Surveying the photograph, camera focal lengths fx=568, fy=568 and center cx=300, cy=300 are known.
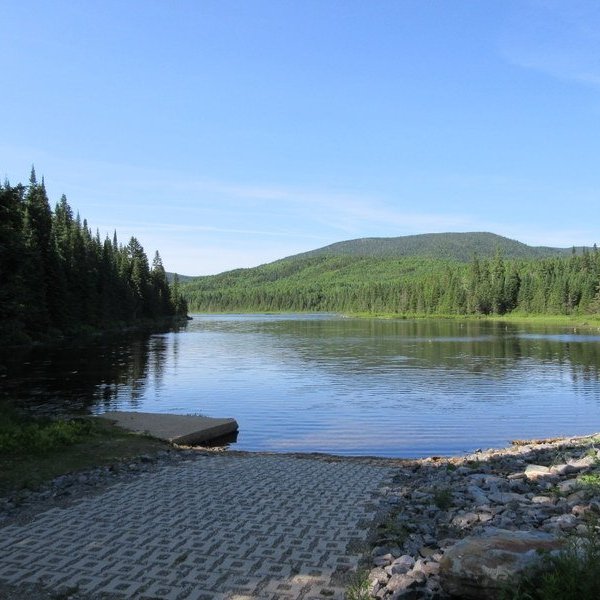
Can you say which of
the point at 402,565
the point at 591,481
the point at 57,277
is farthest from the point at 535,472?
the point at 57,277

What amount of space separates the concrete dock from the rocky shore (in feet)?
28.1

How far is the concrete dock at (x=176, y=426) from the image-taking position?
20111 mm

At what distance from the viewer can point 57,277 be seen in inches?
2621

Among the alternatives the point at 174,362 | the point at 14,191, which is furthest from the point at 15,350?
the point at 14,191

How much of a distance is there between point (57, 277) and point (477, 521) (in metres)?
65.9

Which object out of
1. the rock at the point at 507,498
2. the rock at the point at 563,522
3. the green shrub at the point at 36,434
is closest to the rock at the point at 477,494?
the rock at the point at 507,498

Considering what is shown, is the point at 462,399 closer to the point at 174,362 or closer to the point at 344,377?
the point at 344,377

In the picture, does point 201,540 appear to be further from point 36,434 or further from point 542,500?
point 36,434

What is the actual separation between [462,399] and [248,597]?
27.1 metres

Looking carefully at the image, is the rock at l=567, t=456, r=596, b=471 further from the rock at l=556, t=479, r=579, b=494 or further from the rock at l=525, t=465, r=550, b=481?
the rock at l=556, t=479, r=579, b=494

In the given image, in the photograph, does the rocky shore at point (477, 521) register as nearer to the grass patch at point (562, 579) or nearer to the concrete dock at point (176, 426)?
the grass patch at point (562, 579)

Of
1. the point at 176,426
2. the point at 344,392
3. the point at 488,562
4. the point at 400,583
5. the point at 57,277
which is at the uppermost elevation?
the point at 57,277

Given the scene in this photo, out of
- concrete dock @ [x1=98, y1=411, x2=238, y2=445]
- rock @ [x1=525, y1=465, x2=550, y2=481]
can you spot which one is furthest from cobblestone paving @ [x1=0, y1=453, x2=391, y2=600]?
concrete dock @ [x1=98, y1=411, x2=238, y2=445]

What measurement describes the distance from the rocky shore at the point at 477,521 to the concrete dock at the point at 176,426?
856cm
